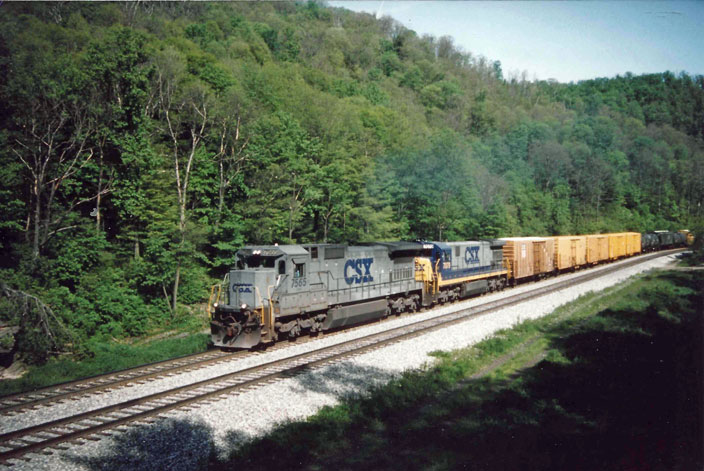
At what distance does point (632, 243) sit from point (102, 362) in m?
50.4

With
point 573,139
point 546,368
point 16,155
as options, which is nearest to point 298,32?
point 573,139

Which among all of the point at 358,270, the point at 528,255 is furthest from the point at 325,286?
the point at 528,255

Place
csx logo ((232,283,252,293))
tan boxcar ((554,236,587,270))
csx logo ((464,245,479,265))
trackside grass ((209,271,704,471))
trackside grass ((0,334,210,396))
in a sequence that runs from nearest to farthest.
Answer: trackside grass ((209,271,704,471)), trackside grass ((0,334,210,396)), csx logo ((232,283,252,293)), csx logo ((464,245,479,265)), tan boxcar ((554,236,587,270))

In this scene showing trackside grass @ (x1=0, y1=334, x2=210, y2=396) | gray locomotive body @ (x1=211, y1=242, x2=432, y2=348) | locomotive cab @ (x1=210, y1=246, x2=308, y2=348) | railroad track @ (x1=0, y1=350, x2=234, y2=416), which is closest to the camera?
railroad track @ (x1=0, y1=350, x2=234, y2=416)

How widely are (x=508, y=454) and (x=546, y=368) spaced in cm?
563

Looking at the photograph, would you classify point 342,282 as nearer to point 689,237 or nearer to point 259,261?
point 259,261

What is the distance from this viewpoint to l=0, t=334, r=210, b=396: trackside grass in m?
12.1

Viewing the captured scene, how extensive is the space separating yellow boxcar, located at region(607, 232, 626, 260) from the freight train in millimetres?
18107

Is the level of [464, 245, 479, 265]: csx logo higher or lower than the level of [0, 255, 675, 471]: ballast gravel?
higher

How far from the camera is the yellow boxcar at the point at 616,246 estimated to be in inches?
1721

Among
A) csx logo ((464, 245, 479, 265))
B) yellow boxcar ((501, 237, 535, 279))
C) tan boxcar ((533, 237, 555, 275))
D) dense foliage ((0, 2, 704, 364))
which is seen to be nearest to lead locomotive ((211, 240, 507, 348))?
csx logo ((464, 245, 479, 265))

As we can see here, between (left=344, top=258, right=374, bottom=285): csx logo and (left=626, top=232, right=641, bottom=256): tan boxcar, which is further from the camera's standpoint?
(left=626, top=232, right=641, bottom=256): tan boxcar

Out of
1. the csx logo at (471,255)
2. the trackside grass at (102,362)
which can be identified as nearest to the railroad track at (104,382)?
the trackside grass at (102,362)

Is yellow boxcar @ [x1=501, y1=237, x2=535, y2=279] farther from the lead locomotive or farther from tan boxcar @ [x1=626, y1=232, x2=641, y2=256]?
tan boxcar @ [x1=626, y1=232, x2=641, y2=256]
